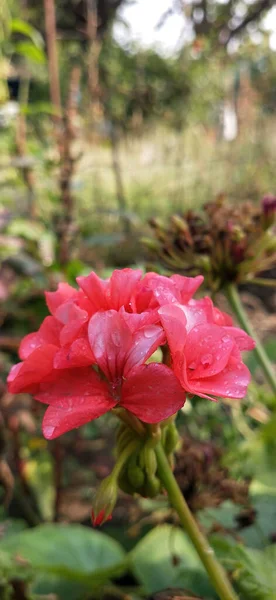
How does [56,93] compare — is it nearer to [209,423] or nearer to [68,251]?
[68,251]

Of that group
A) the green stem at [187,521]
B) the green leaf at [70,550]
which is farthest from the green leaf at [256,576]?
the green leaf at [70,550]

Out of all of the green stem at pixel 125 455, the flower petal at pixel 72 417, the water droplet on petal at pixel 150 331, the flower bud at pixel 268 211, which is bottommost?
the green stem at pixel 125 455

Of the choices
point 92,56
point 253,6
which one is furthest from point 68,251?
point 253,6

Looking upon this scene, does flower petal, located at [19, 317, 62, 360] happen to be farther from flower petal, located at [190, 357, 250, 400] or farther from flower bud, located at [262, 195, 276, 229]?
flower bud, located at [262, 195, 276, 229]

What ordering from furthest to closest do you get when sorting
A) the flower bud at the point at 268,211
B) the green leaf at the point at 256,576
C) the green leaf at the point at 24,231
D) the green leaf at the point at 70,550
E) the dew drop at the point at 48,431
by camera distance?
the green leaf at the point at 24,231 < the green leaf at the point at 70,550 < the flower bud at the point at 268,211 < the green leaf at the point at 256,576 < the dew drop at the point at 48,431

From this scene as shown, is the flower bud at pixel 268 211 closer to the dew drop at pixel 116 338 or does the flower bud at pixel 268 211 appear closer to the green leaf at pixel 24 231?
the dew drop at pixel 116 338

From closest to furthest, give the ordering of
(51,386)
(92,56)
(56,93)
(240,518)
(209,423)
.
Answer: (51,386) < (240,518) < (209,423) < (56,93) < (92,56)

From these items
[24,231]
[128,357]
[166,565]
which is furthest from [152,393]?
[24,231]
